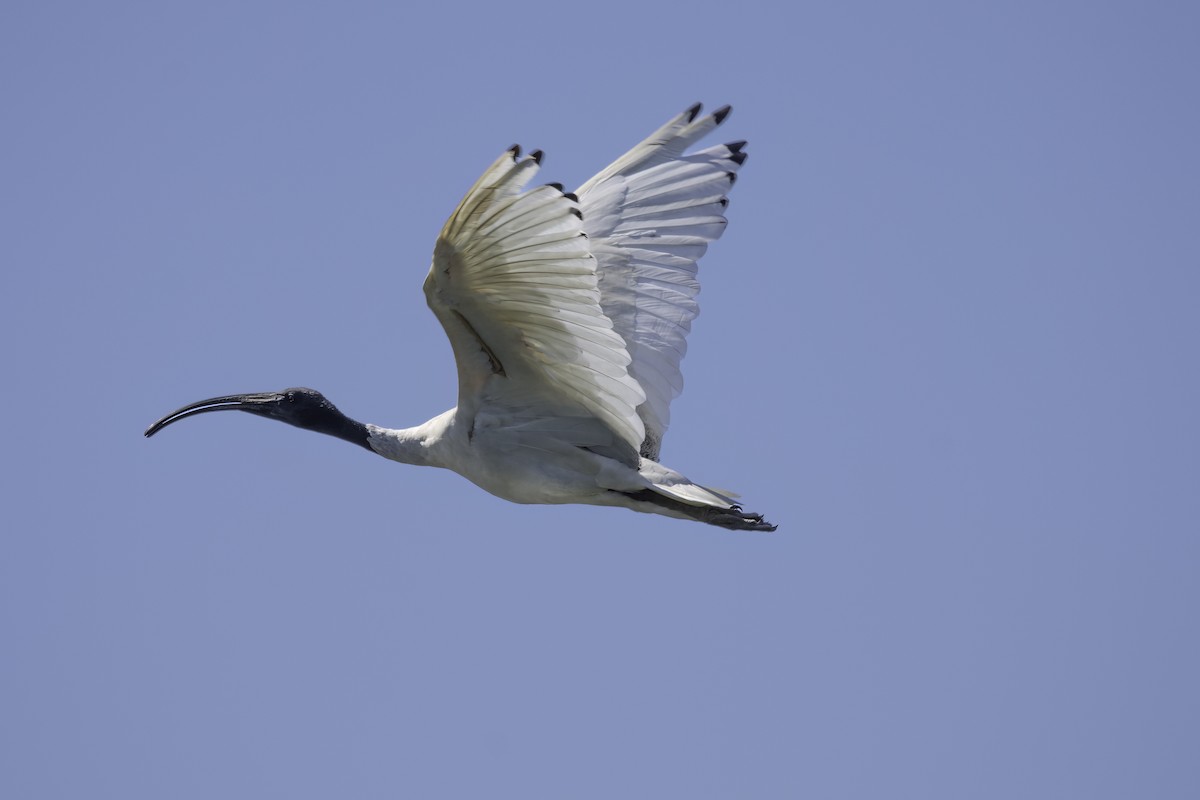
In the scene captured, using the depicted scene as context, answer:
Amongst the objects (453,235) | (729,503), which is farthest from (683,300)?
(453,235)

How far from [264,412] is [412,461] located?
1539mm

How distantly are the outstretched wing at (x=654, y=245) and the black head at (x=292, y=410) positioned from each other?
1.94 metres

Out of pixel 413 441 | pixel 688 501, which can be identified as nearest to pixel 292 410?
pixel 413 441

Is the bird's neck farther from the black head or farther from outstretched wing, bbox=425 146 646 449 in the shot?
outstretched wing, bbox=425 146 646 449

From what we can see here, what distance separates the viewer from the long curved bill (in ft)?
36.7

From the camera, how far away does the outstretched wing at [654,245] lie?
402 inches

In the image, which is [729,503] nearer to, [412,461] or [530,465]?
[530,465]

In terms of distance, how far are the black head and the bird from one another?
0.01m

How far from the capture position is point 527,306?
8195 mm

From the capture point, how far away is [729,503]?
955 centimetres

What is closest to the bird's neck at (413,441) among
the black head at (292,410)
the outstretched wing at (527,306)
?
the black head at (292,410)

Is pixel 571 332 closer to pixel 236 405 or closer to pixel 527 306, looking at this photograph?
pixel 527 306

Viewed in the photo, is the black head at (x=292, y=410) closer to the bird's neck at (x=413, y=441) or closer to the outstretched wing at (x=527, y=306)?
the bird's neck at (x=413, y=441)

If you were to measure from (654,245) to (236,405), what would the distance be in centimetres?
317
